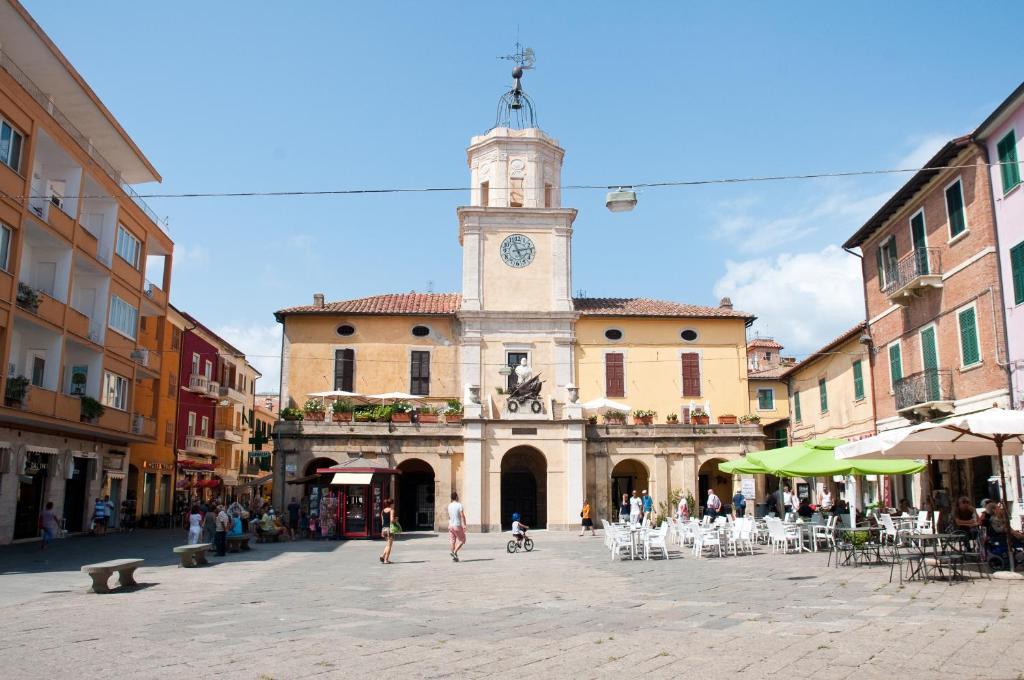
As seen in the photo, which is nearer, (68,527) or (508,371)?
(68,527)

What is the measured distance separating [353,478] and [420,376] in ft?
29.8

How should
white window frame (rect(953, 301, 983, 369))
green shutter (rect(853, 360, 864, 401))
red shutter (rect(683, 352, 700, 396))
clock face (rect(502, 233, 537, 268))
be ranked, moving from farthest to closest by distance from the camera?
1. clock face (rect(502, 233, 537, 268))
2. red shutter (rect(683, 352, 700, 396))
3. green shutter (rect(853, 360, 864, 401))
4. white window frame (rect(953, 301, 983, 369))

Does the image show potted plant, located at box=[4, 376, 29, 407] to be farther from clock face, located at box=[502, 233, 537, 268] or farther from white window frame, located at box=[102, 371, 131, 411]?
clock face, located at box=[502, 233, 537, 268]

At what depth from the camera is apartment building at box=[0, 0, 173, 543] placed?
70.4 feet

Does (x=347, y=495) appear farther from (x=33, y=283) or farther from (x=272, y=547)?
(x=33, y=283)

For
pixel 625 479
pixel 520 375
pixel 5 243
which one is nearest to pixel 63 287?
pixel 5 243

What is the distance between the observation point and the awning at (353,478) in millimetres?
25625

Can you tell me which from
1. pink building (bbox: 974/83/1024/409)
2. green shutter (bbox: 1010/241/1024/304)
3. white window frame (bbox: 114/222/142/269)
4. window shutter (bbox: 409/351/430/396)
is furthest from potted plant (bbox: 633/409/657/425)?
white window frame (bbox: 114/222/142/269)

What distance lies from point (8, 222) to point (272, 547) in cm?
1099

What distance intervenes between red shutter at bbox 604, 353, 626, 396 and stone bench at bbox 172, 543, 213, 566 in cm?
1998

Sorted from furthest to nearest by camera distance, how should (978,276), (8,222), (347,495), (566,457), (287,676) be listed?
(566,457) < (347,495) < (8,222) < (978,276) < (287,676)

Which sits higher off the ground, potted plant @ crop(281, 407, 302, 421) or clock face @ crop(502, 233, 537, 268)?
clock face @ crop(502, 233, 537, 268)

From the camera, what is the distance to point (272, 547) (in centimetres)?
2342

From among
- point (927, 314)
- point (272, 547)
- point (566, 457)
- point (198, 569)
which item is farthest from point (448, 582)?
point (566, 457)
